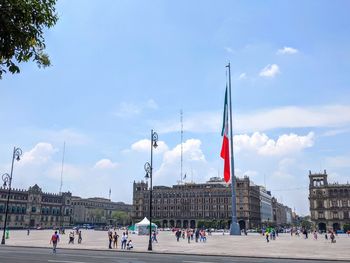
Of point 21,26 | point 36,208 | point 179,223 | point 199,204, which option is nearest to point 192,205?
point 199,204

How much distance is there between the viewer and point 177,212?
498 ft

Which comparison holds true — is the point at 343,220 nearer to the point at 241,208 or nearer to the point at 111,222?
the point at 241,208

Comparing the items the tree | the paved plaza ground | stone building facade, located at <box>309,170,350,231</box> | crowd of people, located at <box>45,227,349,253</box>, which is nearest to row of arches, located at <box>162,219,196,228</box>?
stone building facade, located at <box>309,170,350,231</box>

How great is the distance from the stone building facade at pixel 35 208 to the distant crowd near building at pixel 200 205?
108 feet

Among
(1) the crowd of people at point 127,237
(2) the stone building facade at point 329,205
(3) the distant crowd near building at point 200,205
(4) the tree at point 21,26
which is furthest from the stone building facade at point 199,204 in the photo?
(4) the tree at point 21,26

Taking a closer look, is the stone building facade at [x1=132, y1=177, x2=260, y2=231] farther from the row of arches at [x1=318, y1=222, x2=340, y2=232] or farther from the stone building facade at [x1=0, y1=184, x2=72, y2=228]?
the stone building facade at [x1=0, y1=184, x2=72, y2=228]

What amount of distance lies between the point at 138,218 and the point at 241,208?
47844 mm

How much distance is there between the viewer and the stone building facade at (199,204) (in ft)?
473

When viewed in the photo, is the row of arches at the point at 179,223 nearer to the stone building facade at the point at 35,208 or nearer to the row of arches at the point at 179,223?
the row of arches at the point at 179,223

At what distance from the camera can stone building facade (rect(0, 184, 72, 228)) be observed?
122m

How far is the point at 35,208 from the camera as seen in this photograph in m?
133

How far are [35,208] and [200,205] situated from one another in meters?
65.4

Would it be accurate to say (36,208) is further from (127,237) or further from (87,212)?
(127,237)

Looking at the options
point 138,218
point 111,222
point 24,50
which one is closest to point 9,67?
point 24,50
